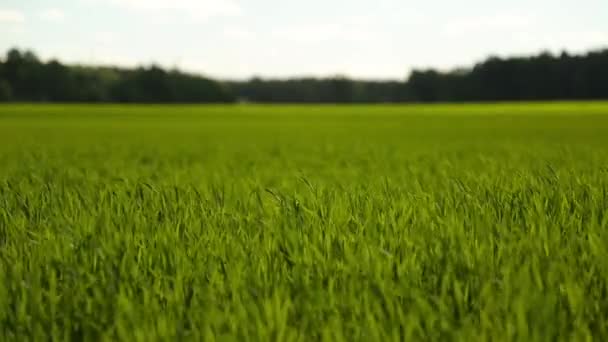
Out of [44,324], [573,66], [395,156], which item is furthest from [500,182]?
[573,66]

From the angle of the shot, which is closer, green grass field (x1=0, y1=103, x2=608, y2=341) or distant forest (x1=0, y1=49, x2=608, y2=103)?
green grass field (x1=0, y1=103, x2=608, y2=341)

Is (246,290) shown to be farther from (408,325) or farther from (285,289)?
(408,325)

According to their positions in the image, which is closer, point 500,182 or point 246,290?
point 246,290

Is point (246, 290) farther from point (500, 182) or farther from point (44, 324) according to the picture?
point (500, 182)

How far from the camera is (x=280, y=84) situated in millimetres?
111250

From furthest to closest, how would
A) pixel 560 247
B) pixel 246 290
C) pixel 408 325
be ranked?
pixel 560 247 < pixel 246 290 < pixel 408 325

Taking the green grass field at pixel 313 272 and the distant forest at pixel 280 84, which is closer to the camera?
the green grass field at pixel 313 272

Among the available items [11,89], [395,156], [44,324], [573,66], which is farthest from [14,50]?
[44,324]

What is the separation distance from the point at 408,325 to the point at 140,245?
1242 millimetres

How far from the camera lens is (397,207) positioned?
339 centimetres

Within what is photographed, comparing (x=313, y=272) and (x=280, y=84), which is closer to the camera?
(x=313, y=272)

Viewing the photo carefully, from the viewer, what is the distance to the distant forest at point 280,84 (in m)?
86.3

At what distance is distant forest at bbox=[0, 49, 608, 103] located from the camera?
283 ft

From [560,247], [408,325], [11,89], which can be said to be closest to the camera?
[408,325]
